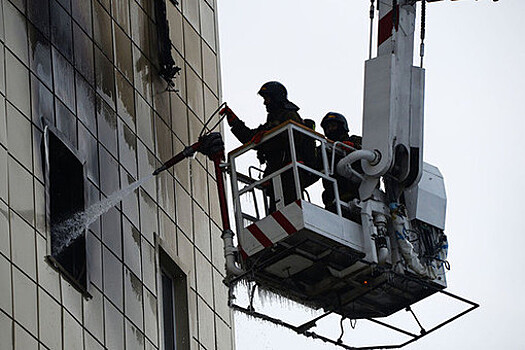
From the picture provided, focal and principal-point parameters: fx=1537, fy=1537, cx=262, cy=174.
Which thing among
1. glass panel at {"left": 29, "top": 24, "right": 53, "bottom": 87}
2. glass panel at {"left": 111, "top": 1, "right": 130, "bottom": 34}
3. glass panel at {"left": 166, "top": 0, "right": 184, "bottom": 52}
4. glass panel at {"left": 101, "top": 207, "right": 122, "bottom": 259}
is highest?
glass panel at {"left": 166, "top": 0, "right": 184, "bottom": 52}

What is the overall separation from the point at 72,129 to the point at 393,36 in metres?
4.69

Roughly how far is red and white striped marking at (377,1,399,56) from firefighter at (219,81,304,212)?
A: 5.47 feet

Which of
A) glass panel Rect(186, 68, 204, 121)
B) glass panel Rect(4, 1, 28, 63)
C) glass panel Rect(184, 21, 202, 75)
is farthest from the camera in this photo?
glass panel Rect(184, 21, 202, 75)

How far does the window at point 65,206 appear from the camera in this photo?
62.2 ft

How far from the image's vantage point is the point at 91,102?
21156 mm

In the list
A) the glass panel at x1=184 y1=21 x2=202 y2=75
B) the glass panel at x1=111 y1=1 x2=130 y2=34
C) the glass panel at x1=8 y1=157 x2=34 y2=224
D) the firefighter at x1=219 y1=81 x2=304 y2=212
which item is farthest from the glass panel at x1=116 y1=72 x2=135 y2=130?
the glass panel at x1=8 y1=157 x2=34 y2=224

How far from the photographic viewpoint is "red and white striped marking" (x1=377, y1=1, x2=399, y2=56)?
21.4 metres

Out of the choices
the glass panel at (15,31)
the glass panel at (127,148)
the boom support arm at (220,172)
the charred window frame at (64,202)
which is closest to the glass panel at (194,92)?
the glass panel at (127,148)

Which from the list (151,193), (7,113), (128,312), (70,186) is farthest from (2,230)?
(151,193)

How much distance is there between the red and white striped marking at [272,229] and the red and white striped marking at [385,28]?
11.1ft

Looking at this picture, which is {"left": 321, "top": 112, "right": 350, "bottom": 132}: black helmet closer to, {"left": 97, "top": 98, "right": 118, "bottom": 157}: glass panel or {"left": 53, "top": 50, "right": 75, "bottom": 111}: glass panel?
{"left": 97, "top": 98, "right": 118, "bottom": 157}: glass panel

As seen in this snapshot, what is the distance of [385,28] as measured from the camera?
70.9ft

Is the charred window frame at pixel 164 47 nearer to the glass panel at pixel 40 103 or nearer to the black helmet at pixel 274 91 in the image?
the black helmet at pixel 274 91

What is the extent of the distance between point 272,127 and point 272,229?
1.76m
